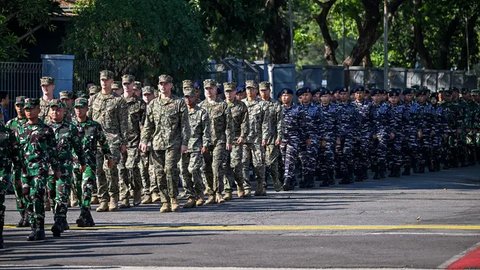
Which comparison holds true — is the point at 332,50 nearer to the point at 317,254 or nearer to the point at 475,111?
the point at 475,111

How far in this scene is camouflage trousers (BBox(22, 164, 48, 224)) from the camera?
17.5 meters

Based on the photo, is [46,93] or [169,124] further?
[46,93]

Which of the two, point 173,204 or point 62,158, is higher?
point 62,158

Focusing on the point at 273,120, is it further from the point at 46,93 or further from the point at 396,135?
the point at 396,135

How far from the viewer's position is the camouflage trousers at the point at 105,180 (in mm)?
21781

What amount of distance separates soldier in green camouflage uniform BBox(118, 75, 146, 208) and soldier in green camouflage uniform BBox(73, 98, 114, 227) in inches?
83.8

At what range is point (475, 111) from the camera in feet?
120

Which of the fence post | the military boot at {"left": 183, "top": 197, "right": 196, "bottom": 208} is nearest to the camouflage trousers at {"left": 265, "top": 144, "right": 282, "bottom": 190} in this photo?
the military boot at {"left": 183, "top": 197, "right": 196, "bottom": 208}

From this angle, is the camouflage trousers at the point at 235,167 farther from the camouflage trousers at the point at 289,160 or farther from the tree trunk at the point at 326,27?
the tree trunk at the point at 326,27

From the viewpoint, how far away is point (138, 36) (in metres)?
31.5

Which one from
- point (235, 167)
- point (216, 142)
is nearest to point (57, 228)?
point (216, 142)

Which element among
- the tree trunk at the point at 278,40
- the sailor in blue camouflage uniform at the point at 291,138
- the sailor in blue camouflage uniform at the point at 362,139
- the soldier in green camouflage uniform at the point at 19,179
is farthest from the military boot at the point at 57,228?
the tree trunk at the point at 278,40

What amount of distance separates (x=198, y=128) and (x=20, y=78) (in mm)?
8705

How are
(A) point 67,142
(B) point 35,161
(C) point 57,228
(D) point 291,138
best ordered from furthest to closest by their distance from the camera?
(D) point 291,138 → (A) point 67,142 → (C) point 57,228 → (B) point 35,161
